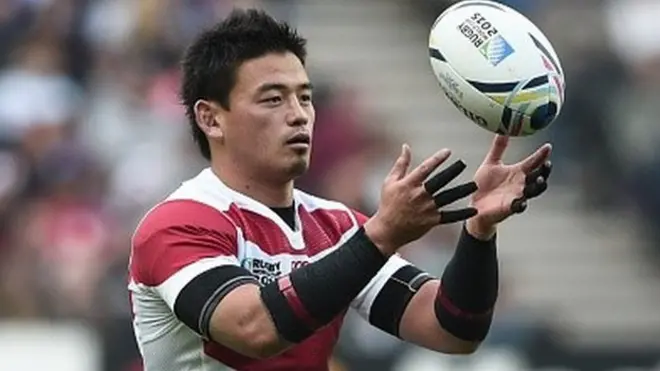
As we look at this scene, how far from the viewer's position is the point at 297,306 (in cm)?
596

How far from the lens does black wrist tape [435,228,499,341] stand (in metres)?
6.66

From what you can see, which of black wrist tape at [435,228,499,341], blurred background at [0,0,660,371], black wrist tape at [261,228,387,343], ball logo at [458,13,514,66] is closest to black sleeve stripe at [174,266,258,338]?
black wrist tape at [261,228,387,343]

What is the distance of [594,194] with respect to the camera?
14.5 m

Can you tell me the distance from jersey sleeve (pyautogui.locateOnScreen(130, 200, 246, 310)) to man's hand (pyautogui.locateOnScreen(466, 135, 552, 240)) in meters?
0.82

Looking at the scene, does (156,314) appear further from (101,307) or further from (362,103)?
(362,103)

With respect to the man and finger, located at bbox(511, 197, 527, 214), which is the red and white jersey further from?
finger, located at bbox(511, 197, 527, 214)

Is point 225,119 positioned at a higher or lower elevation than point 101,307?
higher

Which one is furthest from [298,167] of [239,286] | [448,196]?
[448,196]

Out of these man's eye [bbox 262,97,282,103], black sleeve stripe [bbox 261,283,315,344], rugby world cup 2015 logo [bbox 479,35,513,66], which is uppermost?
rugby world cup 2015 logo [bbox 479,35,513,66]

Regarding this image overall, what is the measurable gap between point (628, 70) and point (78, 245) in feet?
15.5

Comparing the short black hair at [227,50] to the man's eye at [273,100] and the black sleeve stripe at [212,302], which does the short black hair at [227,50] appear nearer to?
the man's eye at [273,100]

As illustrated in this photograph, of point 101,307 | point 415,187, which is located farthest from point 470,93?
point 101,307

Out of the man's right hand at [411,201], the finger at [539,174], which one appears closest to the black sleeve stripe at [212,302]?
the man's right hand at [411,201]

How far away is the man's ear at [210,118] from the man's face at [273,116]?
5cm
